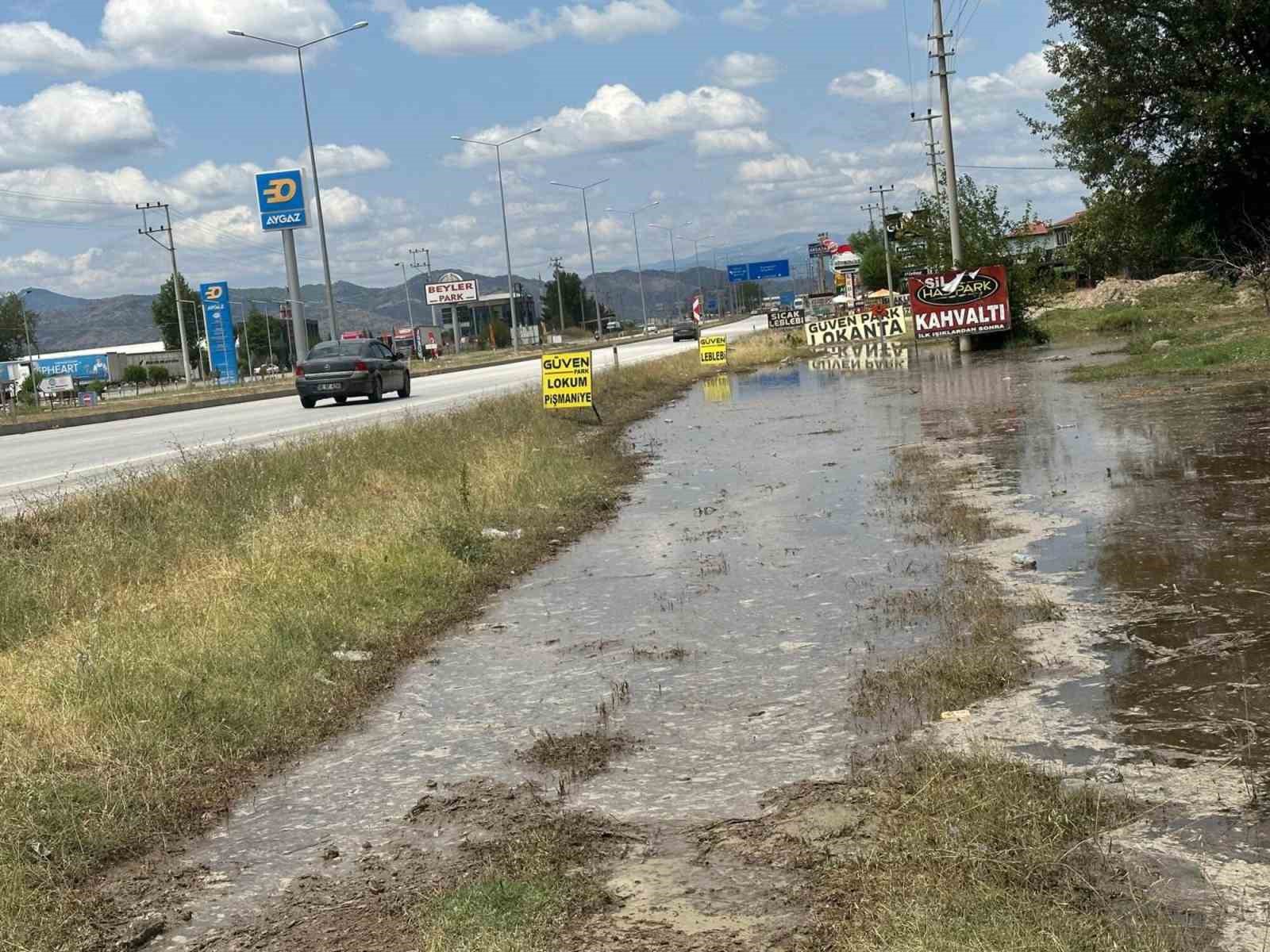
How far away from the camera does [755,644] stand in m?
7.89

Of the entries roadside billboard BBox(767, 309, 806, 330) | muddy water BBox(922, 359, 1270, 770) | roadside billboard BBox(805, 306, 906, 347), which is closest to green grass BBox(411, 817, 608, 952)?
muddy water BBox(922, 359, 1270, 770)

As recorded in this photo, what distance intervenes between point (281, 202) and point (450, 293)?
288ft

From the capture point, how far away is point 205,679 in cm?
732

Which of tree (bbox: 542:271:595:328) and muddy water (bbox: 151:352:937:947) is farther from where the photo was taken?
tree (bbox: 542:271:595:328)

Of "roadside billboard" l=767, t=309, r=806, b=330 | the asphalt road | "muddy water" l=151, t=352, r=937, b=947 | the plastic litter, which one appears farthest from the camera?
"roadside billboard" l=767, t=309, r=806, b=330

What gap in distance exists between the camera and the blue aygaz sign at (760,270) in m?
147

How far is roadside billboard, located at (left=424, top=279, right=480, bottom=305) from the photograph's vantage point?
153 meters

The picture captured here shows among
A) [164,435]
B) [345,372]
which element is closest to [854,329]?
[345,372]

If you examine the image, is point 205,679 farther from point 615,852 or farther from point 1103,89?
point 1103,89

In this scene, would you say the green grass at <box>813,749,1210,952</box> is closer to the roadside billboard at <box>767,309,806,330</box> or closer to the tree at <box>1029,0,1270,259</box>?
the tree at <box>1029,0,1270,259</box>

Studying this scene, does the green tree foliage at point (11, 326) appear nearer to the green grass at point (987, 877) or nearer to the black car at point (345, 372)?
the black car at point (345, 372)

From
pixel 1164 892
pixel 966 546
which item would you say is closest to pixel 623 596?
pixel 966 546

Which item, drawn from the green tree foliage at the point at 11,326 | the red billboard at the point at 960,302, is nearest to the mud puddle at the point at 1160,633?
the red billboard at the point at 960,302

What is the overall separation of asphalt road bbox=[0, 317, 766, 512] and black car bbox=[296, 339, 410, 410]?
39 cm
